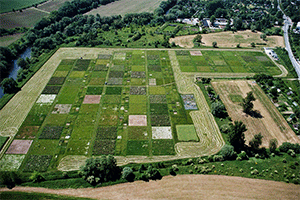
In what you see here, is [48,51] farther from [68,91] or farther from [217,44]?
[217,44]

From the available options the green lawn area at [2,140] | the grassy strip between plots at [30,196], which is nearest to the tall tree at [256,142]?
the grassy strip between plots at [30,196]

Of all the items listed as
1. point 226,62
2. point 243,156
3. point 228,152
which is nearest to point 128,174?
point 228,152

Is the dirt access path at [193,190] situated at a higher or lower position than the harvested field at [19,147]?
lower

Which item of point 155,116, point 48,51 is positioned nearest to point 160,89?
point 155,116

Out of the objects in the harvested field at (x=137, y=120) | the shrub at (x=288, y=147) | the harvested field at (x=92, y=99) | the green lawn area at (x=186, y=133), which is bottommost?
the shrub at (x=288, y=147)

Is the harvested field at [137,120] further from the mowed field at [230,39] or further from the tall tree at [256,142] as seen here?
the mowed field at [230,39]

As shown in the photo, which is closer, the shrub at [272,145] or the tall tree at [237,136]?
the tall tree at [237,136]

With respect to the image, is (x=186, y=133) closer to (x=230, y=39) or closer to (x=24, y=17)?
(x=230, y=39)
